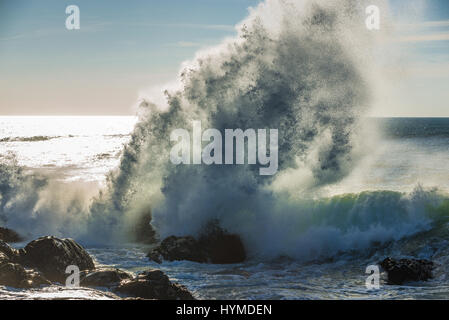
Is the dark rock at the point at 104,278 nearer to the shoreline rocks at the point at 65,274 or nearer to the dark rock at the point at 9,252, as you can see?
the shoreline rocks at the point at 65,274

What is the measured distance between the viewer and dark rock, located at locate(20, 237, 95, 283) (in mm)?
8734

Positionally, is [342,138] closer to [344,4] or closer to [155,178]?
[344,4]

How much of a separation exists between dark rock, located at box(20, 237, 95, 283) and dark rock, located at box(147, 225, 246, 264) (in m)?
2.21

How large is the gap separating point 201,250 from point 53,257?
3670mm

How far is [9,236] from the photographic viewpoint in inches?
548

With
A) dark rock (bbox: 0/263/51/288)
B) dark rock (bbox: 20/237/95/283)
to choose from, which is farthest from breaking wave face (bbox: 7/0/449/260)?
dark rock (bbox: 0/263/51/288)

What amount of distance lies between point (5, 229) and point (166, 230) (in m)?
5.05

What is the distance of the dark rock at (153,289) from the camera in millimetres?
7816

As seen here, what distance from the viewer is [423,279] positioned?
364 inches

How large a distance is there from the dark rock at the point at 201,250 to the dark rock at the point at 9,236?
4.89 meters

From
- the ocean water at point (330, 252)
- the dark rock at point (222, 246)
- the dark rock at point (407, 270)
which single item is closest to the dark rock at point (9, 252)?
the ocean water at point (330, 252)

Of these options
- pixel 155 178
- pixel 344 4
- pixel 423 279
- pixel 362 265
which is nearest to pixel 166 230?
pixel 155 178

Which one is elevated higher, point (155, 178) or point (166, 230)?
point (155, 178)

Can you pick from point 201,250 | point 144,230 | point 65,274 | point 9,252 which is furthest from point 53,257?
point 144,230
